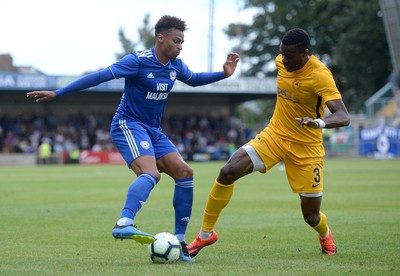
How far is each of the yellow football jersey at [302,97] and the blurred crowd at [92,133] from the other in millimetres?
40181

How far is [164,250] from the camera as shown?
8.35m

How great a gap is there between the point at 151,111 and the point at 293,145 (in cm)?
169

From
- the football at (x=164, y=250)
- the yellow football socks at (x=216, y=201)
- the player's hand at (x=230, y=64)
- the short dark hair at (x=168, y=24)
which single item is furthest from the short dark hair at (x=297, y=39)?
the football at (x=164, y=250)

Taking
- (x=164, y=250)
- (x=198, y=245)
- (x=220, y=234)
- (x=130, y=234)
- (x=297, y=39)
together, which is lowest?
(x=220, y=234)

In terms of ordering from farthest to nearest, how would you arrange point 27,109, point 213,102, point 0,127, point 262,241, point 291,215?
point 213,102, point 27,109, point 0,127, point 291,215, point 262,241

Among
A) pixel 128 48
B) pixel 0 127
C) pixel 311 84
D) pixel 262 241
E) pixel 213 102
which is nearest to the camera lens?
pixel 311 84

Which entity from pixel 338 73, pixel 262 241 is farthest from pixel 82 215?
pixel 338 73

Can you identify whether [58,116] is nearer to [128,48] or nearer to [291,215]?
[291,215]

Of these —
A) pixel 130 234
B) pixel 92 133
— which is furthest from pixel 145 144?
pixel 92 133

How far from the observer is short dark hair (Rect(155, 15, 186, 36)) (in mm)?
9125

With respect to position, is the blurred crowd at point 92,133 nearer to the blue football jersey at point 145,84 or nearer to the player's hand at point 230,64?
the player's hand at point 230,64

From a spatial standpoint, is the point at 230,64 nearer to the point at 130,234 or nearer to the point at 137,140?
the point at 137,140

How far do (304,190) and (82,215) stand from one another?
6.20 meters

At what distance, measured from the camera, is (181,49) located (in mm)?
9195
